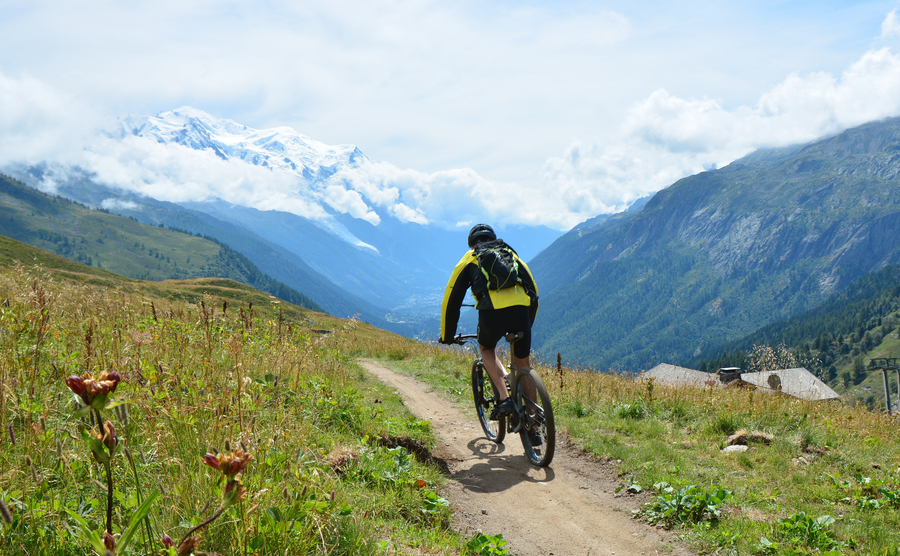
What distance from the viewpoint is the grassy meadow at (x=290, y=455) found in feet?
8.40

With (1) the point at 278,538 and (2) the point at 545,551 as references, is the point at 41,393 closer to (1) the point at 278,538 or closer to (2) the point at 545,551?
(1) the point at 278,538

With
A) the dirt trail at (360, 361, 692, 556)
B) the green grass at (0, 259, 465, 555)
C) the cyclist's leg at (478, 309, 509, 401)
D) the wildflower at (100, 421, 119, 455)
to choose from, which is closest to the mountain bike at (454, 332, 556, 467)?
the cyclist's leg at (478, 309, 509, 401)

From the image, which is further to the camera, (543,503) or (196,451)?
(543,503)

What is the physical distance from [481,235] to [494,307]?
1.16 metres

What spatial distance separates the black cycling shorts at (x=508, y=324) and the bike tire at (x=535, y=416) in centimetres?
34

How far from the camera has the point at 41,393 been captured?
4.31 metres

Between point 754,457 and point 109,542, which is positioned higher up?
point 109,542

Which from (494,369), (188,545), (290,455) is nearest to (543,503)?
(494,369)

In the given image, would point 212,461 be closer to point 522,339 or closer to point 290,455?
point 290,455

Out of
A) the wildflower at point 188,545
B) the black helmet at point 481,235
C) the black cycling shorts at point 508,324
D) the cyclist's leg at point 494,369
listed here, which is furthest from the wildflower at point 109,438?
the black helmet at point 481,235

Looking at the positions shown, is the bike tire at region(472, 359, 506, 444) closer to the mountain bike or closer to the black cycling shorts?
the mountain bike

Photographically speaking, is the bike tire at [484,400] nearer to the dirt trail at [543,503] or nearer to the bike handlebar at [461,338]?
the dirt trail at [543,503]

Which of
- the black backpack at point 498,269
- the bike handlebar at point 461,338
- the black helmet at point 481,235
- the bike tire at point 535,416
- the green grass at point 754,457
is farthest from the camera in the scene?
the bike handlebar at point 461,338

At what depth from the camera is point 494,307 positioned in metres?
6.36
